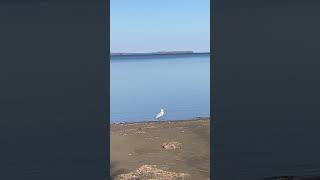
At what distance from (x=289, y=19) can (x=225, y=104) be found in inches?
37.0

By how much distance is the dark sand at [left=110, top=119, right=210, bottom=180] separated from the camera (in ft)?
16.3

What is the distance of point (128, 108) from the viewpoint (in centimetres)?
1244

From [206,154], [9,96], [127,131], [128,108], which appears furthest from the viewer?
[128,108]

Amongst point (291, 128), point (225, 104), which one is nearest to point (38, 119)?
point (225, 104)

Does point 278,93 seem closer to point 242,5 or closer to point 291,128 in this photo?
point 291,128

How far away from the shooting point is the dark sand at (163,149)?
4956 millimetres

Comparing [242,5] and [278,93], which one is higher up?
[242,5]

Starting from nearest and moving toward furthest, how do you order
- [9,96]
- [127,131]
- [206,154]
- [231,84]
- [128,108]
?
[9,96] → [231,84] → [206,154] → [127,131] → [128,108]

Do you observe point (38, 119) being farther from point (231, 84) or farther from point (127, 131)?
point (127, 131)

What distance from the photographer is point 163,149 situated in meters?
5.92

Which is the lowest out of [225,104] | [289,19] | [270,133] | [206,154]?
[206,154]

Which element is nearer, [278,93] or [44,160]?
[44,160]

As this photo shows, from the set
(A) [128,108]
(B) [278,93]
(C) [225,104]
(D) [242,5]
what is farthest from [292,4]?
(A) [128,108]

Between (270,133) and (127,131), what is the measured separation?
13.5 ft
